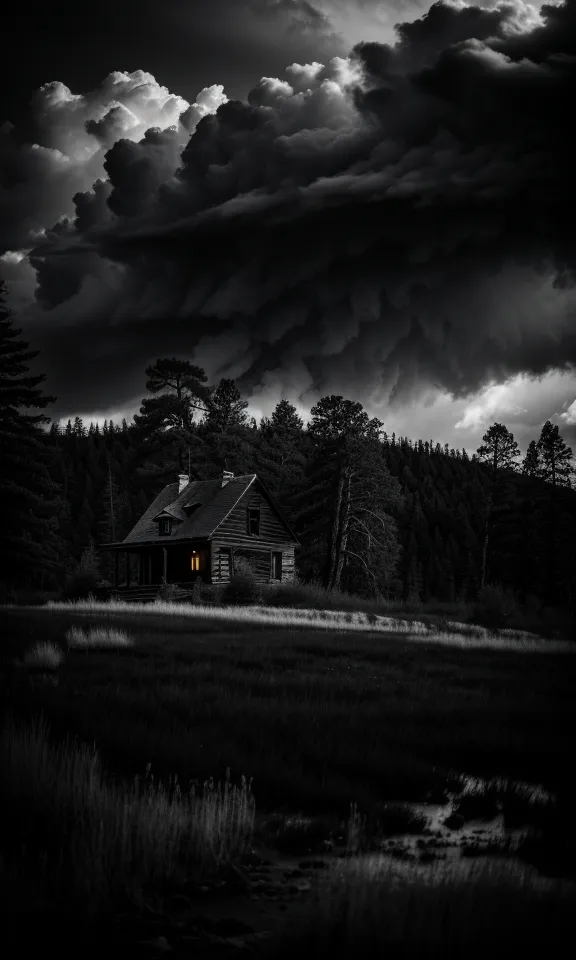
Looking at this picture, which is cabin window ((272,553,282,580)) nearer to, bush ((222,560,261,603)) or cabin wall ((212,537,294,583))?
cabin wall ((212,537,294,583))

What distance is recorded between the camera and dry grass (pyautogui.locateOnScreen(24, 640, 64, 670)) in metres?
11.3

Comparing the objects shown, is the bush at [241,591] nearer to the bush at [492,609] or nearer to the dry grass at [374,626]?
the dry grass at [374,626]

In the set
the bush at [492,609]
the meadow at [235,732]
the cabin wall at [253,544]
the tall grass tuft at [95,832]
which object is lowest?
the bush at [492,609]

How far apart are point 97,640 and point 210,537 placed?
25435 mm

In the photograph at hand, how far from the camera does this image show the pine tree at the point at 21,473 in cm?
3703

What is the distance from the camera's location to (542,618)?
35875 mm

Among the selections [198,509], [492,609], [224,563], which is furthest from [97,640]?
[198,509]

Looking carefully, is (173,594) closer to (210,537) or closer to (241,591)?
(210,537)

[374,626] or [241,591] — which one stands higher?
[241,591]

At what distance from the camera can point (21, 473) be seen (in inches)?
1492

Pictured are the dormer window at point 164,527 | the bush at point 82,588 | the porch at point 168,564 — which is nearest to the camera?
the bush at point 82,588

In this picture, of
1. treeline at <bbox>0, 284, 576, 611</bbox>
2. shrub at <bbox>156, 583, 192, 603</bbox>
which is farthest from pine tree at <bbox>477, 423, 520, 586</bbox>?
shrub at <bbox>156, 583, 192, 603</bbox>

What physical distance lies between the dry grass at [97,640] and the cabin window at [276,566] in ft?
99.7

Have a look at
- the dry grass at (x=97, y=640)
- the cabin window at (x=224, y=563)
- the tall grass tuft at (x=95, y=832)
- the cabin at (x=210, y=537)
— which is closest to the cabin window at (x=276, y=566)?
the cabin at (x=210, y=537)
